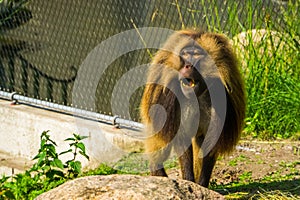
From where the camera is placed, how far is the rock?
4.20 meters

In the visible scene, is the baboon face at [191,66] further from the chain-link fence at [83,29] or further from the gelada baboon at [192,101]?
the chain-link fence at [83,29]

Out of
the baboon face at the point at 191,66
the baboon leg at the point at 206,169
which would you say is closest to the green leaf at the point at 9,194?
the baboon leg at the point at 206,169

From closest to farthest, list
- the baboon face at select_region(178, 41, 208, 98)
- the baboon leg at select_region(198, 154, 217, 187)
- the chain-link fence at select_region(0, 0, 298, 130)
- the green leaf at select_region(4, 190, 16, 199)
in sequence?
the baboon face at select_region(178, 41, 208, 98) → the baboon leg at select_region(198, 154, 217, 187) → the green leaf at select_region(4, 190, 16, 199) → the chain-link fence at select_region(0, 0, 298, 130)

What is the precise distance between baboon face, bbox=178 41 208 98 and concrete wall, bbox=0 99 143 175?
2.44 metres

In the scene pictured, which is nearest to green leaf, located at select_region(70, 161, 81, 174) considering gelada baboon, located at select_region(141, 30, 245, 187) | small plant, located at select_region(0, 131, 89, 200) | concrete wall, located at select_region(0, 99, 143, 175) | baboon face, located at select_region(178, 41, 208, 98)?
small plant, located at select_region(0, 131, 89, 200)

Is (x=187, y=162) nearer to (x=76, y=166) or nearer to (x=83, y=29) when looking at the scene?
(x=76, y=166)

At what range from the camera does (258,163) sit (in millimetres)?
6824

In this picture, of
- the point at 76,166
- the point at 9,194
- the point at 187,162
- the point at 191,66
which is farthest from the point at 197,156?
the point at 9,194

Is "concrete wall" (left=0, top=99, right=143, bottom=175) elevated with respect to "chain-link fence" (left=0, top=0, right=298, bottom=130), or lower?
lower

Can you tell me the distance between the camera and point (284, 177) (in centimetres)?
632

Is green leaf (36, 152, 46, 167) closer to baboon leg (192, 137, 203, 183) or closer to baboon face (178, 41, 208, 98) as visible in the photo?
baboon leg (192, 137, 203, 183)

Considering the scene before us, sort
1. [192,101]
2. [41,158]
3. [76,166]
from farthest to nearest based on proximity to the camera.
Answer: [76,166], [41,158], [192,101]

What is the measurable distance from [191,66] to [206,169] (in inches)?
35.2

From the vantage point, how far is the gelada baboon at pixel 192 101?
5.46 m
